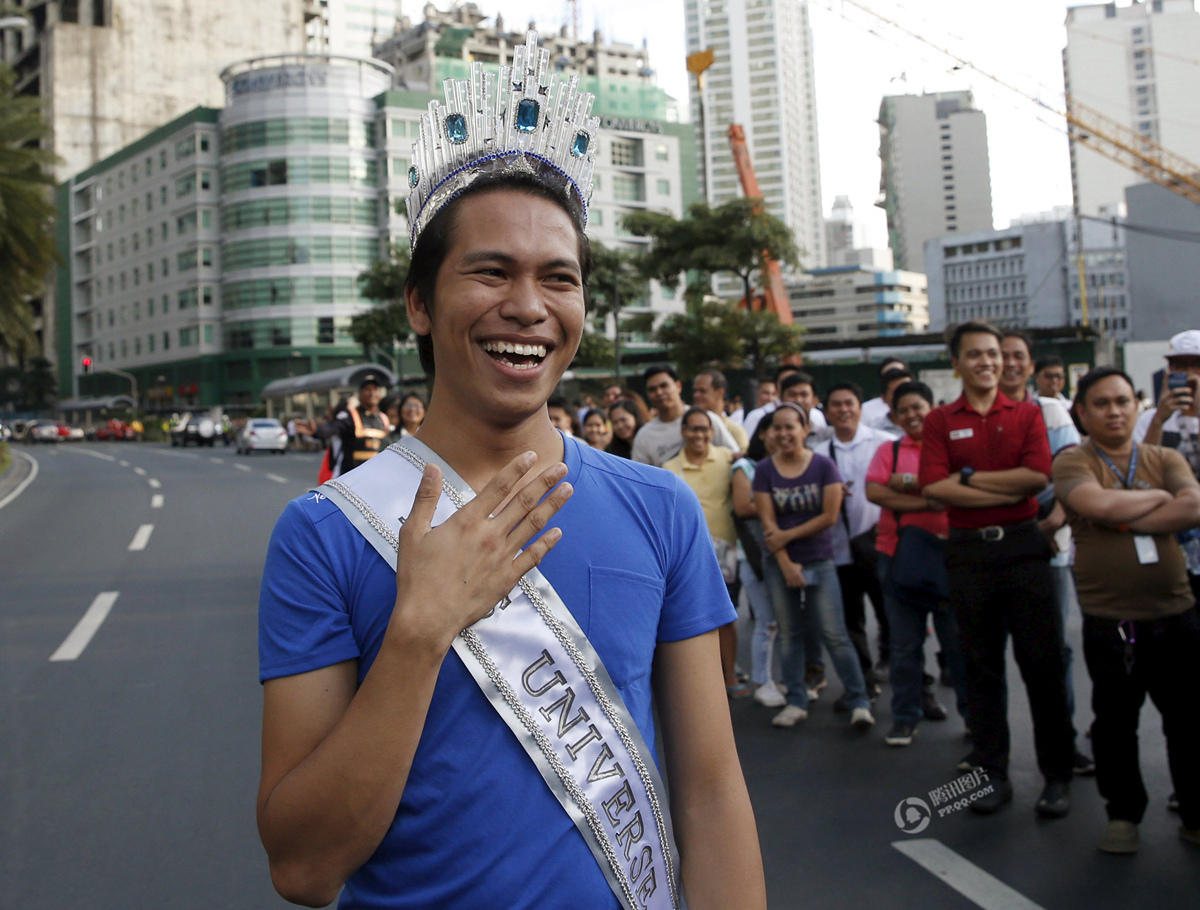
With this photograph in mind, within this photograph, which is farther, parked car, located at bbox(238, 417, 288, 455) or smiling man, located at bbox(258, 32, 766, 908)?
parked car, located at bbox(238, 417, 288, 455)

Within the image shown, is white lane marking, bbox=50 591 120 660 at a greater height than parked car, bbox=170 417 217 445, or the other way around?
parked car, bbox=170 417 217 445

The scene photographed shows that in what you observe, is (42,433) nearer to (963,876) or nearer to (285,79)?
(285,79)

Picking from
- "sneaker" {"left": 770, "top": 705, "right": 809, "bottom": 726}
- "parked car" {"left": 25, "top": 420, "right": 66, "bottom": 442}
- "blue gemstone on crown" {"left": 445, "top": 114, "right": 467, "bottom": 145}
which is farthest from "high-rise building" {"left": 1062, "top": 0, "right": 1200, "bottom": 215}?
"blue gemstone on crown" {"left": 445, "top": 114, "right": 467, "bottom": 145}

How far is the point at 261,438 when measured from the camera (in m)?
39.3

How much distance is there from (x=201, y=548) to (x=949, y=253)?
508 feet

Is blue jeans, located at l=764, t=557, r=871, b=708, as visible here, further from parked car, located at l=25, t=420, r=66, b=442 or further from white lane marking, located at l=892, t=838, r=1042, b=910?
parked car, located at l=25, t=420, r=66, b=442

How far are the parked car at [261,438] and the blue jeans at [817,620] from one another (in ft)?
115

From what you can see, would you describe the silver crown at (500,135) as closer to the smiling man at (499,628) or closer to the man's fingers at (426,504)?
the smiling man at (499,628)

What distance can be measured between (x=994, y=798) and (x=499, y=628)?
3927 mm

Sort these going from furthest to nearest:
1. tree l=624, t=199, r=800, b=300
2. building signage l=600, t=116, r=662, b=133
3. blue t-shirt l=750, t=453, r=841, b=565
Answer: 1. building signage l=600, t=116, r=662, b=133
2. tree l=624, t=199, r=800, b=300
3. blue t-shirt l=750, t=453, r=841, b=565

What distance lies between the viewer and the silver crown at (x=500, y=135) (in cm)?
158

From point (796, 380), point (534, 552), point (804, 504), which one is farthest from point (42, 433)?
point (534, 552)

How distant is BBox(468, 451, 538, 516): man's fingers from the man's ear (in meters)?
0.36

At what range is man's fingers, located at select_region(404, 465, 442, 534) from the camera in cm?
133
